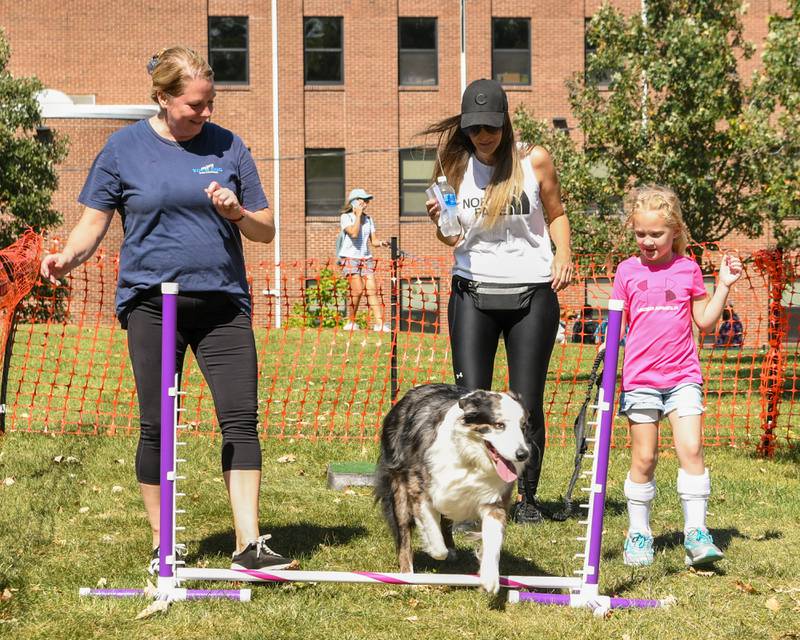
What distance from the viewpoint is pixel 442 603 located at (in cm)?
449

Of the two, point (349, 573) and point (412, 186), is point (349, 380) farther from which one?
point (412, 186)

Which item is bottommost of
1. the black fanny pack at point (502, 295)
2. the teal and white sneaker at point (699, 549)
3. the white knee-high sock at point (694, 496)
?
the teal and white sneaker at point (699, 549)

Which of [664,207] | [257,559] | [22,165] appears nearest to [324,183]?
[22,165]

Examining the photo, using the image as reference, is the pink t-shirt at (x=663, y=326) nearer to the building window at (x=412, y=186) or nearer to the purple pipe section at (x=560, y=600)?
the purple pipe section at (x=560, y=600)

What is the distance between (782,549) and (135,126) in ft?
12.7

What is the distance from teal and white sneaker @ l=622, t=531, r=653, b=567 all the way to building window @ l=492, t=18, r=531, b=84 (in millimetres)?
26100

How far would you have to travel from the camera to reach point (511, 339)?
216 inches

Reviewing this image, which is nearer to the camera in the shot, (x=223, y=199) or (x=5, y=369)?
(x=223, y=199)

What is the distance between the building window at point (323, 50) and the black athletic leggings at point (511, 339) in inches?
997

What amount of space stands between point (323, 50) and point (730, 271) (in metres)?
26.1

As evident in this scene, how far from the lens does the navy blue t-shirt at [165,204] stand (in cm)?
452

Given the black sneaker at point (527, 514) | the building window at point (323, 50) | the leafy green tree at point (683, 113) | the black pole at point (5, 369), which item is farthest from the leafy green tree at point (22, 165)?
the black sneaker at point (527, 514)

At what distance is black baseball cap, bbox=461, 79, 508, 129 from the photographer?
5.11 meters

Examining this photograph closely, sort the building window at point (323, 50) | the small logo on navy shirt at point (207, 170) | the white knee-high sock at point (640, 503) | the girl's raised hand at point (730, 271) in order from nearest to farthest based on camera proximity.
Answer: the small logo on navy shirt at point (207, 170), the girl's raised hand at point (730, 271), the white knee-high sock at point (640, 503), the building window at point (323, 50)
